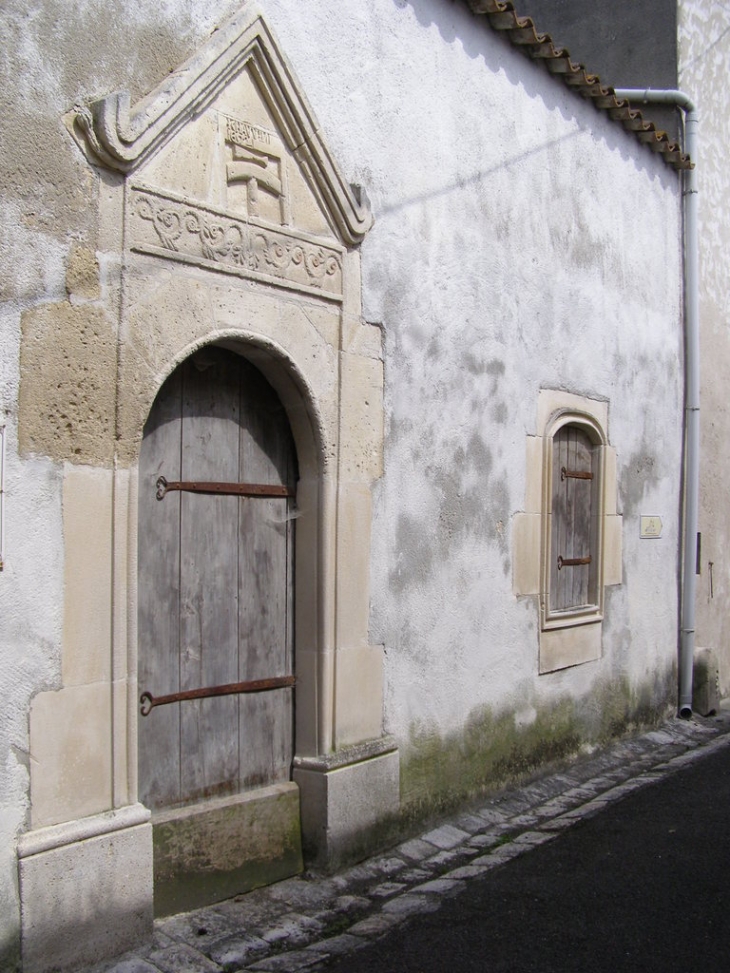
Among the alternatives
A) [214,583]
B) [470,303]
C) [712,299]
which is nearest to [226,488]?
[214,583]

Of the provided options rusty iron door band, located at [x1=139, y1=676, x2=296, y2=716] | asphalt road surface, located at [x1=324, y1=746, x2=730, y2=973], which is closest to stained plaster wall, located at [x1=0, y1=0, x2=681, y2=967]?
rusty iron door band, located at [x1=139, y1=676, x2=296, y2=716]

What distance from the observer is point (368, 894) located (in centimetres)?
454

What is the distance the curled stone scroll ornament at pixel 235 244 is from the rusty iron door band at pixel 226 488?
93 cm

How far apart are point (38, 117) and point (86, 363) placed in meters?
0.86

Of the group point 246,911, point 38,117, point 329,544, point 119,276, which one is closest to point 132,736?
point 246,911

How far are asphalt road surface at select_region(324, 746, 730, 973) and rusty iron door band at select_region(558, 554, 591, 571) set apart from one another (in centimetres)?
177

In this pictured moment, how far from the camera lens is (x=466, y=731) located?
5645mm

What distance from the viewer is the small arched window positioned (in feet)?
21.5

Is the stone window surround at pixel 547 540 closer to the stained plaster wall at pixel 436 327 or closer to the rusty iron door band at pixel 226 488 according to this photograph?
the stained plaster wall at pixel 436 327

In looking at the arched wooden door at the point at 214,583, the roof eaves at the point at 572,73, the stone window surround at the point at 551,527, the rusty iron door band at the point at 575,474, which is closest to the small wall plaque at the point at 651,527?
the stone window surround at the point at 551,527

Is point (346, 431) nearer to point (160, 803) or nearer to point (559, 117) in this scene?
point (160, 803)

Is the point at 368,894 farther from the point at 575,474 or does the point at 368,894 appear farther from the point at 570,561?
the point at 575,474

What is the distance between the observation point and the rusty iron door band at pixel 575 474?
269 inches

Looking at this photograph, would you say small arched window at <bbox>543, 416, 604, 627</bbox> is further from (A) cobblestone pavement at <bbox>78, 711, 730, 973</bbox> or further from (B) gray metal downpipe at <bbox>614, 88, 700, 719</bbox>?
(B) gray metal downpipe at <bbox>614, 88, 700, 719</bbox>
